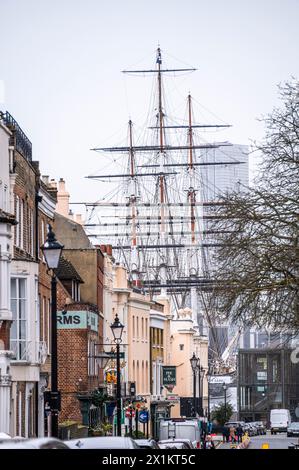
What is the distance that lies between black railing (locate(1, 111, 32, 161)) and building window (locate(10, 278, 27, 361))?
428 centimetres

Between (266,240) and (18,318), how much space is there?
7.98 metres

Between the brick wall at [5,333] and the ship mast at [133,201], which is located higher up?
the ship mast at [133,201]

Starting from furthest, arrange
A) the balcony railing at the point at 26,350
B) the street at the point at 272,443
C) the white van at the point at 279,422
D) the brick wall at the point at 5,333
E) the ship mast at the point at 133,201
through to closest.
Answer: the ship mast at the point at 133,201, the white van at the point at 279,422, the street at the point at 272,443, the balcony railing at the point at 26,350, the brick wall at the point at 5,333

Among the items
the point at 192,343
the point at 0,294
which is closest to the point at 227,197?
the point at 0,294

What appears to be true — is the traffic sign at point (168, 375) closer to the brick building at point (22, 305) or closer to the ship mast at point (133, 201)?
the brick building at point (22, 305)

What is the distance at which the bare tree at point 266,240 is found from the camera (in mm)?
45094

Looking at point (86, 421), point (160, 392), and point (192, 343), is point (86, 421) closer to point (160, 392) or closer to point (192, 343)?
point (160, 392)

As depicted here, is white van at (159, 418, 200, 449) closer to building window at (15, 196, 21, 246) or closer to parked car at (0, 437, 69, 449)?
building window at (15, 196, 21, 246)

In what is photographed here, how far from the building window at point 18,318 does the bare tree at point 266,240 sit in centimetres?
606

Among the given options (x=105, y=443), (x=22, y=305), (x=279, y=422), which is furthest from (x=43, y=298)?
(x=279, y=422)

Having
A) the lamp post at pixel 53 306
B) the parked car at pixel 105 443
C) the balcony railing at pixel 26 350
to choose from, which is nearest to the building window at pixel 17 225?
the balcony railing at pixel 26 350

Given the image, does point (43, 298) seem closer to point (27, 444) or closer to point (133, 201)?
point (27, 444)

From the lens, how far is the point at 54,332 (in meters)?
29.4

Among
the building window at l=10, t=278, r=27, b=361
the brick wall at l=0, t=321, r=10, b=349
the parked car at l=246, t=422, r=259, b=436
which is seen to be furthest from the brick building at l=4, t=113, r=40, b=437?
the parked car at l=246, t=422, r=259, b=436
